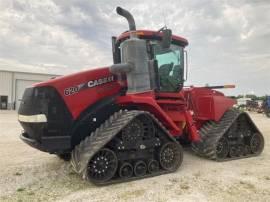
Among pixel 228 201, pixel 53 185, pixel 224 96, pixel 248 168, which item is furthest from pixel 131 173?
pixel 224 96

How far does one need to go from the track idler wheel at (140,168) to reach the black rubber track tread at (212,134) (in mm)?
2444

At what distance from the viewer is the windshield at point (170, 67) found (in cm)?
703

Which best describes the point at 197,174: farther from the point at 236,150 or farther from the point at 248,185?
the point at 236,150

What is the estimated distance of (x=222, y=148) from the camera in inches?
319

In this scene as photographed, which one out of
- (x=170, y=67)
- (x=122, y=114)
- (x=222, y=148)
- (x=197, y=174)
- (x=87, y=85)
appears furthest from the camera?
(x=222, y=148)

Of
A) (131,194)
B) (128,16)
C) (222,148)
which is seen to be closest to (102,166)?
(131,194)

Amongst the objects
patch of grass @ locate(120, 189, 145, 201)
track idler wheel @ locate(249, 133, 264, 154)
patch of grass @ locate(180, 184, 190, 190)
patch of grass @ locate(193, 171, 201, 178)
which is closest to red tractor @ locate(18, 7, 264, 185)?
patch of grass @ locate(193, 171, 201, 178)

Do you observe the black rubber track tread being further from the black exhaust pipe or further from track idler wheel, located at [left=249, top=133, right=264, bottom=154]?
the black exhaust pipe

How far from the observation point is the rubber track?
17.8ft

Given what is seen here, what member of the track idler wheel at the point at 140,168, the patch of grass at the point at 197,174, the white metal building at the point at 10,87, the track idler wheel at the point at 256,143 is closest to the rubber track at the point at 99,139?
the track idler wheel at the point at 140,168

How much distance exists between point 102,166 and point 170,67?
117 inches

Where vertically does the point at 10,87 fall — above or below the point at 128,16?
above

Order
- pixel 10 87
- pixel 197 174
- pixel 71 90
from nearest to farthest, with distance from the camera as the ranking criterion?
pixel 71 90 < pixel 197 174 < pixel 10 87

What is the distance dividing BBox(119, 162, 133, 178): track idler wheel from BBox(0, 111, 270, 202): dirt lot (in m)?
0.19
